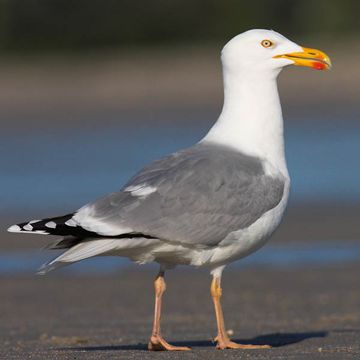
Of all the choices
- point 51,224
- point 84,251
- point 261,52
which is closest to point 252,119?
point 261,52

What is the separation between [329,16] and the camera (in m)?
35.8

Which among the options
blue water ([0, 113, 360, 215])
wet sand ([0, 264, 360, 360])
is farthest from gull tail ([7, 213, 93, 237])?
blue water ([0, 113, 360, 215])

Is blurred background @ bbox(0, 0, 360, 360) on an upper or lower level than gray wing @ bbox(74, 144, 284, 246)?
lower

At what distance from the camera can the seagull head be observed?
801 cm

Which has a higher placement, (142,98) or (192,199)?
(192,199)

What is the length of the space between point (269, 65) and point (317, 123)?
17062mm

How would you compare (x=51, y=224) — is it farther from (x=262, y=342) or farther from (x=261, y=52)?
(x=261, y=52)

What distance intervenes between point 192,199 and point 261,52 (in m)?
1.22

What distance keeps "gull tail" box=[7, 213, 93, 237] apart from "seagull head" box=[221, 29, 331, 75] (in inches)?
68.7

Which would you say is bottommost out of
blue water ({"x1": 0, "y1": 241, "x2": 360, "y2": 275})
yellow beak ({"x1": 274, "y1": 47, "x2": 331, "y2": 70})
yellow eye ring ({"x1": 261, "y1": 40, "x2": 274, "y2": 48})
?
blue water ({"x1": 0, "y1": 241, "x2": 360, "y2": 275})

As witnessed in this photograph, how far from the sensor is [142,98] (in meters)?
29.6

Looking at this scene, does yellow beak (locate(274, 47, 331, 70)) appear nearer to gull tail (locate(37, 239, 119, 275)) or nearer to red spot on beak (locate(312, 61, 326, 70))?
red spot on beak (locate(312, 61, 326, 70))

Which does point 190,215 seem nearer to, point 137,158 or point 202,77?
point 137,158

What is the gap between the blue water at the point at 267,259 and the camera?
37.7 feet
